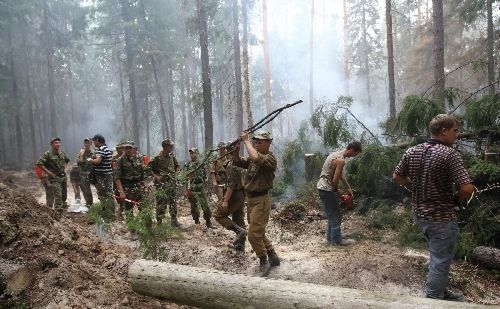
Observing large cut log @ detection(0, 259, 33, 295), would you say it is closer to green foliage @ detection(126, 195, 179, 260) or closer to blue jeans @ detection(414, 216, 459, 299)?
green foliage @ detection(126, 195, 179, 260)

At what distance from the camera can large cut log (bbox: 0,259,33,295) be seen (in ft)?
13.3

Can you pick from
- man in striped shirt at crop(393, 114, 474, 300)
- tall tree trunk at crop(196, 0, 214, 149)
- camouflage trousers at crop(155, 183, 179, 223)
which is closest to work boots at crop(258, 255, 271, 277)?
camouflage trousers at crop(155, 183, 179, 223)

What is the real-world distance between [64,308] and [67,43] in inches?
1254

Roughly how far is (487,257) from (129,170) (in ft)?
21.8

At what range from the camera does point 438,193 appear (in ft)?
12.9

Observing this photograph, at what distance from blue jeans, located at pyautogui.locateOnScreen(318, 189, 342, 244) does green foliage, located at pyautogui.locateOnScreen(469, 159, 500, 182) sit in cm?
244

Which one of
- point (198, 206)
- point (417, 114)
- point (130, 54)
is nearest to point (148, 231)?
point (198, 206)

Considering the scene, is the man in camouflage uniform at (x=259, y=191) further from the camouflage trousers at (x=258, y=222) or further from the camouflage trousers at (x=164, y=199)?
the camouflage trousers at (x=164, y=199)

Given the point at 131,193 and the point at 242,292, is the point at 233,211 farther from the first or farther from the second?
the point at 242,292

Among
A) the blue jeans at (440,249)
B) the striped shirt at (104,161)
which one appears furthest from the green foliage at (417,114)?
Answer: the striped shirt at (104,161)

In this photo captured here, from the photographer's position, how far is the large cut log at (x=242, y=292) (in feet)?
10.6

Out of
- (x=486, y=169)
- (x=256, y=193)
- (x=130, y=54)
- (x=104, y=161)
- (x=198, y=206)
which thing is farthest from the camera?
(x=130, y=54)

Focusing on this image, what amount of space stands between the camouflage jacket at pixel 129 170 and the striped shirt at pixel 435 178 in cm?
575

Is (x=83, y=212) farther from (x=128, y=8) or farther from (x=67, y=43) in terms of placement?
(x=67, y=43)
